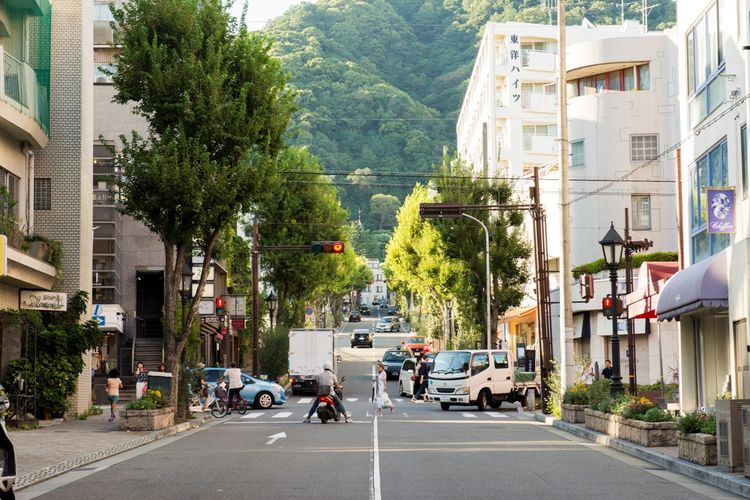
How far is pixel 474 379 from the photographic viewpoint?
40.1 metres

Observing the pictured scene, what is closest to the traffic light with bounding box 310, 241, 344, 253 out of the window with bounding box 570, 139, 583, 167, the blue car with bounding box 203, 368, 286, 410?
the blue car with bounding box 203, 368, 286, 410

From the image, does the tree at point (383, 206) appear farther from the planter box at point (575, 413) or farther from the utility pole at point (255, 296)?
the planter box at point (575, 413)

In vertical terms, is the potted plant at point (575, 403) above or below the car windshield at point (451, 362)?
below

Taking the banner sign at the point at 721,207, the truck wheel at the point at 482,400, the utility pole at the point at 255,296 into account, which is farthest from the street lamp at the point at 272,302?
the banner sign at the point at 721,207

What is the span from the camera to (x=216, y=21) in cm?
3198

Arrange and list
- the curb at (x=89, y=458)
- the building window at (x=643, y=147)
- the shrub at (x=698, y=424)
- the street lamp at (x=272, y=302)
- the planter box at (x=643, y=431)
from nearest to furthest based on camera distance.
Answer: the curb at (x=89, y=458) < the shrub at (x=698, y=424) < the planter box at (x=643, y=431) < the building window at (x=643, y=147) < the street lamp at (x=272, y=302)

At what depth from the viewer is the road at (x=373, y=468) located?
14.6 meters

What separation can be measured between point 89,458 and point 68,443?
3.62 meters

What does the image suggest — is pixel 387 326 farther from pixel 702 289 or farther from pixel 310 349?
pixel 702 289

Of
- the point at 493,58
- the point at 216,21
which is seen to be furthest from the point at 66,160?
the point at 493,58

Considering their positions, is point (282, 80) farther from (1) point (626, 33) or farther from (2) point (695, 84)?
(1) point (626, 33)

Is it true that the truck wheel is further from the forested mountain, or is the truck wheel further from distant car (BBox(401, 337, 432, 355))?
the forested mountain

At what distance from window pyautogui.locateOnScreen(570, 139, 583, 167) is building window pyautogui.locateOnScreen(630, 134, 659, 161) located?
2.58m

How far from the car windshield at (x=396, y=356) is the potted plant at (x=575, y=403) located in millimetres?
34800
